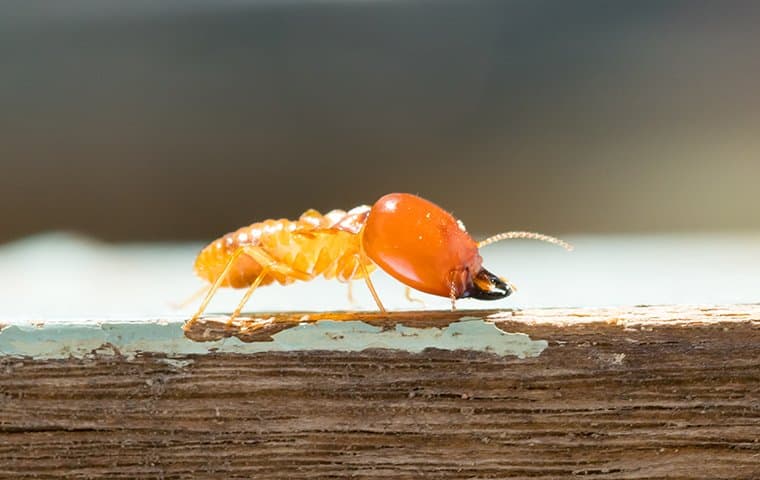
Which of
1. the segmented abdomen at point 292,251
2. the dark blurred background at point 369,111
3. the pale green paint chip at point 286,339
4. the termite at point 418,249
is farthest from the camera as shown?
the dark blurred background at point 369,111

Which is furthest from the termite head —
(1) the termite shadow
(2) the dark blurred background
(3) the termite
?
(2) the dark blurred background

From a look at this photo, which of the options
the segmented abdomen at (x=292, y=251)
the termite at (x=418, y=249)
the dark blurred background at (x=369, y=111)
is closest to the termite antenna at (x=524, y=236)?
the termite at (x=418, y=249)

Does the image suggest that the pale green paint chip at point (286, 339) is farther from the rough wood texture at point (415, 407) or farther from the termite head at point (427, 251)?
the termite head at point (427, 251)

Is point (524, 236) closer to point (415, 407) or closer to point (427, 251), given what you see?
point (427, 251)

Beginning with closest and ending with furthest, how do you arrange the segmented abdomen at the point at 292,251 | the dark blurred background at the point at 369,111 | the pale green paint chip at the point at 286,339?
1. the pale green paint chip at the point at 286,339
2. the segmented abdomen at the point at 292,251
3. the dark blurred background at the point at 369,111

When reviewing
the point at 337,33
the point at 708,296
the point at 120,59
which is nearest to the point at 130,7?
the point at 120,59

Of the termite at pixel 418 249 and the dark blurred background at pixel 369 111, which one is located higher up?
the dark blurred background at pixel 369 111

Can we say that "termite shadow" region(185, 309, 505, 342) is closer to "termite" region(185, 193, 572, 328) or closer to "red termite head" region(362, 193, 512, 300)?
"termite" region(185, 193, 572, 328)

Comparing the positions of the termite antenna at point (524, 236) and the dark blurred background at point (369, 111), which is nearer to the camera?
the termite antenna at point (524, 236)

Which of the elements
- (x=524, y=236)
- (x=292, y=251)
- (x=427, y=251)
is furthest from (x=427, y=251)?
(x=292, y=251)
